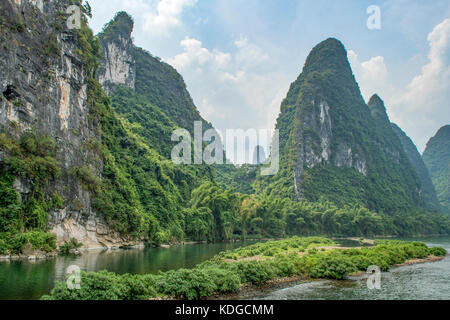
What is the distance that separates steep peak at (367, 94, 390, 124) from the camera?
14485 cm

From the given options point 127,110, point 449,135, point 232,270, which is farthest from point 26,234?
point 449,135

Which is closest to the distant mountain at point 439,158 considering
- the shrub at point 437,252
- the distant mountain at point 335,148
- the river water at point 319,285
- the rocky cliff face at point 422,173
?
the rocky cliff face at point 422,173

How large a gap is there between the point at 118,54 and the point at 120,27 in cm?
620

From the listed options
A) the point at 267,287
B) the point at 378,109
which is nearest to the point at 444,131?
the point at 378,109

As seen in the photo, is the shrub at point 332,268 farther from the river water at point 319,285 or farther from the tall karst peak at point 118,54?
the tall karst peak at point 118,54

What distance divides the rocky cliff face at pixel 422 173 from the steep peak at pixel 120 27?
330ft

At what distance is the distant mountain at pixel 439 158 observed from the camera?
540 feet

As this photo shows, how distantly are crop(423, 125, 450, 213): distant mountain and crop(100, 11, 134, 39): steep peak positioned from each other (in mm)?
137866

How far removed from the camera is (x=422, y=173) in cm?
15550

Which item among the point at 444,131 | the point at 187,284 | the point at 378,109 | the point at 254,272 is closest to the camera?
the point at 187,284

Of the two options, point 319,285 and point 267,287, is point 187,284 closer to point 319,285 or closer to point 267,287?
point 267,287

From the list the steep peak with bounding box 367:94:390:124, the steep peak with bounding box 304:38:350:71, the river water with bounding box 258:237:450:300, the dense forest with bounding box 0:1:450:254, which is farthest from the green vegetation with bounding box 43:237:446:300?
the steep peak with bounding box 367:94:390:124

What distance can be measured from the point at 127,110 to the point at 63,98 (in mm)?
39449

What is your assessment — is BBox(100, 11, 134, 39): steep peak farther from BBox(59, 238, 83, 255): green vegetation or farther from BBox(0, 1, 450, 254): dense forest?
BBox(59, 238, 83, 255): green vegetation
